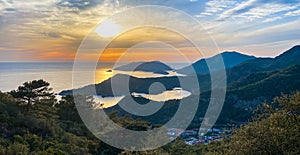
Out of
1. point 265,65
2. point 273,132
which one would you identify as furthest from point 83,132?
point 265,65

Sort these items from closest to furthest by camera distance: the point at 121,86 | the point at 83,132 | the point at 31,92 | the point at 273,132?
the point at 273,132
the point at 31,92
the point at 83,132
the point at 121,86

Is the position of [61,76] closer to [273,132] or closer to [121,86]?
[121,86]

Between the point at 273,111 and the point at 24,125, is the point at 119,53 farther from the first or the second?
the point at 273,111

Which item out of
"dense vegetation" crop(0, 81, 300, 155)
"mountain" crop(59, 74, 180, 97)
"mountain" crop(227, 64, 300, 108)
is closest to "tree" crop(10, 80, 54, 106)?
"dense vegetation" crop(0, 81, 300, 155)

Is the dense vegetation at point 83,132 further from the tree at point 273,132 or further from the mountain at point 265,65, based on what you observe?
the mountain at point 265,65

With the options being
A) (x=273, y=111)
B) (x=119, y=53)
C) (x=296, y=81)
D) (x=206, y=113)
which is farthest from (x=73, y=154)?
(x=296, y=81)

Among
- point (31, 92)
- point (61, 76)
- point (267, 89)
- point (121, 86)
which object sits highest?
point (61, 76)

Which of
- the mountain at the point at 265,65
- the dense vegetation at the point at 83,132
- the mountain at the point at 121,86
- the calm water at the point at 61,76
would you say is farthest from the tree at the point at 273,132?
the mountain at the point at 265,65

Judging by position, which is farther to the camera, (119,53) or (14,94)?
(14,94)
